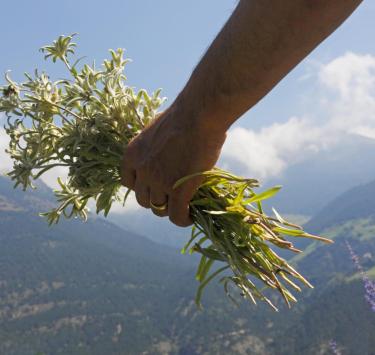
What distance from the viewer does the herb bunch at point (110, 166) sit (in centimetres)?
286

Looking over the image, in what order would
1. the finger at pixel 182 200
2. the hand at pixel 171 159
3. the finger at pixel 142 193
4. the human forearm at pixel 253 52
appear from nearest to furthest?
1. the human forearm at pixel 253 52
2. the hand at pixel 171 159
3. the finger at pixel 182 200
4. the finger at pixel 142 193

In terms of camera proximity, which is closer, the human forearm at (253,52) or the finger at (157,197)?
the human forearm at (253,52)

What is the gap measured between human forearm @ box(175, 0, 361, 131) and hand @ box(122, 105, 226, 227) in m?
0.09

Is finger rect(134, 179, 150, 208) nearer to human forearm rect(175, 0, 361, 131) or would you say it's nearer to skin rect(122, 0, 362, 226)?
skin rect(122, 0, 362, 226)

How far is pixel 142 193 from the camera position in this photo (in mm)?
2680

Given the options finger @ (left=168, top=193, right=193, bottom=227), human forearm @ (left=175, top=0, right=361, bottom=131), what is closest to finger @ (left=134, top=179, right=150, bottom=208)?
finger @ (left=168, top=193, right=193, bottom=227)

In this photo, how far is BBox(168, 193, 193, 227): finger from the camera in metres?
2.59

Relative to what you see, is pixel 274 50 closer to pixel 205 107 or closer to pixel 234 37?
pixel 234 37

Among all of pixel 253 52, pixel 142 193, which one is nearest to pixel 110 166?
pixel 142 193

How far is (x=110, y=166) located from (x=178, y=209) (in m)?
0.92

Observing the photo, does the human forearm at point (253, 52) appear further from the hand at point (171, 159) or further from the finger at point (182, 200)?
the finger at point (182, 200)

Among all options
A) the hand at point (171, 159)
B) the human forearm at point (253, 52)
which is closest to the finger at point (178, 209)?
the hand at point (171, 159)

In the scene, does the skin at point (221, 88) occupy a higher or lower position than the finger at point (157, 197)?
higher

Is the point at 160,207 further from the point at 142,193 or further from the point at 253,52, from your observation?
the point at 253,52
